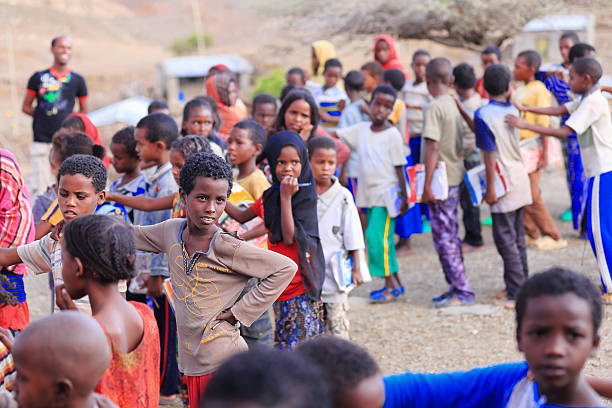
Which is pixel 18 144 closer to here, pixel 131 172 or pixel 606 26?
pixel 606 26

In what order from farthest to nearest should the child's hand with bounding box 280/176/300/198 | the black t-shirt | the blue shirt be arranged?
1. the black t-shirt
2. the child's hand with bounding box 280/176/300/198
3. the blue shirt

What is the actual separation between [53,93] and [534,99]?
5.12 m

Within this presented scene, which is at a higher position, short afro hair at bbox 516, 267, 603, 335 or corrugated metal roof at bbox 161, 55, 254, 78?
corrugated metal roof at bbox 161, 55, 254, 78

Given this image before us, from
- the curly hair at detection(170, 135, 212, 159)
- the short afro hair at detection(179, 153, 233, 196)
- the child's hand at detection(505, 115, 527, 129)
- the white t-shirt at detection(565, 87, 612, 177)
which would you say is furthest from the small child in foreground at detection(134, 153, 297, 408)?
the white t-shirt at detection(565, 87, 612, 177)

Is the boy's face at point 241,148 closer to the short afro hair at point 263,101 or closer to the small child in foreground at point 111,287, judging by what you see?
the short afro hair at point 263,101

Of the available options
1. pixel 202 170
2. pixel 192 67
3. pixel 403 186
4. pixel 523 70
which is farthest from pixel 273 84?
pixel 202 170

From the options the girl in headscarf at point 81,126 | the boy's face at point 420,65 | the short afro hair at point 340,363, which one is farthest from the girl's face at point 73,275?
the boy's face at point 420,65

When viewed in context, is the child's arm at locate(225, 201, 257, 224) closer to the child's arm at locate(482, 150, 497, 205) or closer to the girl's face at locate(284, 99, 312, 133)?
the girl's face at locate(284, 99, 312, 133)

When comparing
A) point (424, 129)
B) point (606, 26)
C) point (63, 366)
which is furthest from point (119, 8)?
point (63, 366)

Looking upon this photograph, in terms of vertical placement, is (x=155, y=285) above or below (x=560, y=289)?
below

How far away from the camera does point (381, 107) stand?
655 cm

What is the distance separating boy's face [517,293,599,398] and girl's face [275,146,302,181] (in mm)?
2497

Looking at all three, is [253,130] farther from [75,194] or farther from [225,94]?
[225,94]

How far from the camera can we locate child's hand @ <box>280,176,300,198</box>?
4.34m
